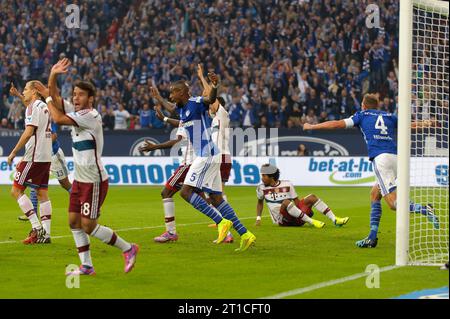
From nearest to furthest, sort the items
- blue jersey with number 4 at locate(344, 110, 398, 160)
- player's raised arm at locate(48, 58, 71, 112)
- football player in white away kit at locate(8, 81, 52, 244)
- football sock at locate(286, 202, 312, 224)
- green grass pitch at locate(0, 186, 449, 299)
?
green grass pitch at locate(0, 186, 449, 299), player's raised arm at locate(48, 58, 71, 112), blue jersey with number 4 at locate(344, 110, 398, 160), football player in white away kit at locate(8, 81, 52, 244), football sock at locate(286, 202, 312, 224)

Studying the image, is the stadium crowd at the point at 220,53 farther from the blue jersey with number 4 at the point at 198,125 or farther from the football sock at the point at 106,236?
the football sock at the point at 106,236

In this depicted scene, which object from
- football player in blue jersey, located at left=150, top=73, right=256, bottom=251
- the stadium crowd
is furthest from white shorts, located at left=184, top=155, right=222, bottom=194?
the stadium crowd

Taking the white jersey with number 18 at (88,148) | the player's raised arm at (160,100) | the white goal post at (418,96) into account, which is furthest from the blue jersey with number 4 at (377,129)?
the white jersey with number 18 at (88,148)

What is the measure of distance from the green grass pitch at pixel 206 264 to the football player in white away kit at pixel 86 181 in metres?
0.38

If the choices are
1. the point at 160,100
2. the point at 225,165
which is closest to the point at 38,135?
the point at 160,100

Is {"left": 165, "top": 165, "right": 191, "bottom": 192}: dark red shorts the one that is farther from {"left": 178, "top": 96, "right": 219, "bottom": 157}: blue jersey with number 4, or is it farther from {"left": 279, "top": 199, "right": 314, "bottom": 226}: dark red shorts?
{"left": 279, "top": 199, "right": 314, "bottom": 226}: dark red shorts

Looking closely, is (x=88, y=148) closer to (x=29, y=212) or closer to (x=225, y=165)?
(x=29, y=212)

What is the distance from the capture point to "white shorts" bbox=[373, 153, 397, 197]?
12078 mm

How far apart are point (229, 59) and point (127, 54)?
4.49 meters

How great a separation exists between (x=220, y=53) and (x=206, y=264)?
2325cm

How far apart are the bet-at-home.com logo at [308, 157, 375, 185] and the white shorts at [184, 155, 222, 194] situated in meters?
15.5

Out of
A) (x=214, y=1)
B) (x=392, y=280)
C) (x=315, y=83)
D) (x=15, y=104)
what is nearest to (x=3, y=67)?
(x=15, y=104)

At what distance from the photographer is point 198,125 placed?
12359 millimetres

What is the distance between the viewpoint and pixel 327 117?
29.9m
